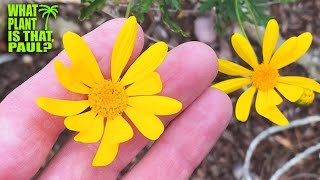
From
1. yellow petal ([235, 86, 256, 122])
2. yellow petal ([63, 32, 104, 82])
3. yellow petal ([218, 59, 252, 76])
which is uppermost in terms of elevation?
yellow petal ([63, 32, 104, 82])

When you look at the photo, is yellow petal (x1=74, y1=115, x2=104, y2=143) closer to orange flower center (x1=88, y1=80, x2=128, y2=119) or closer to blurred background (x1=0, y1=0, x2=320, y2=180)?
orange flower center (x1=88, y1=80, x2=128, y2=119)

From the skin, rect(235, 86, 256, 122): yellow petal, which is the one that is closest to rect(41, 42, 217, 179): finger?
the skin

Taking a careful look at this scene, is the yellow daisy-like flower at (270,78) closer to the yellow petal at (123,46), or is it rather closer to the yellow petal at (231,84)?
the yellow petal at (231,84)

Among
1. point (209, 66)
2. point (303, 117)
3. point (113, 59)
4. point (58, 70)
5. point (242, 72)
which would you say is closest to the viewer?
point (58, 70)

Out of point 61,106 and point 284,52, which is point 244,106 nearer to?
point 284,52

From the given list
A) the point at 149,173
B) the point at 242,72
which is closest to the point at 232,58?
the point at 242,72

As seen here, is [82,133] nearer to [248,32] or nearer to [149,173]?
[149,173]

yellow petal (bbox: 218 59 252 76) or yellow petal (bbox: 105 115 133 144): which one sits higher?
yellow petal (bbox: 218 59 252 76)
